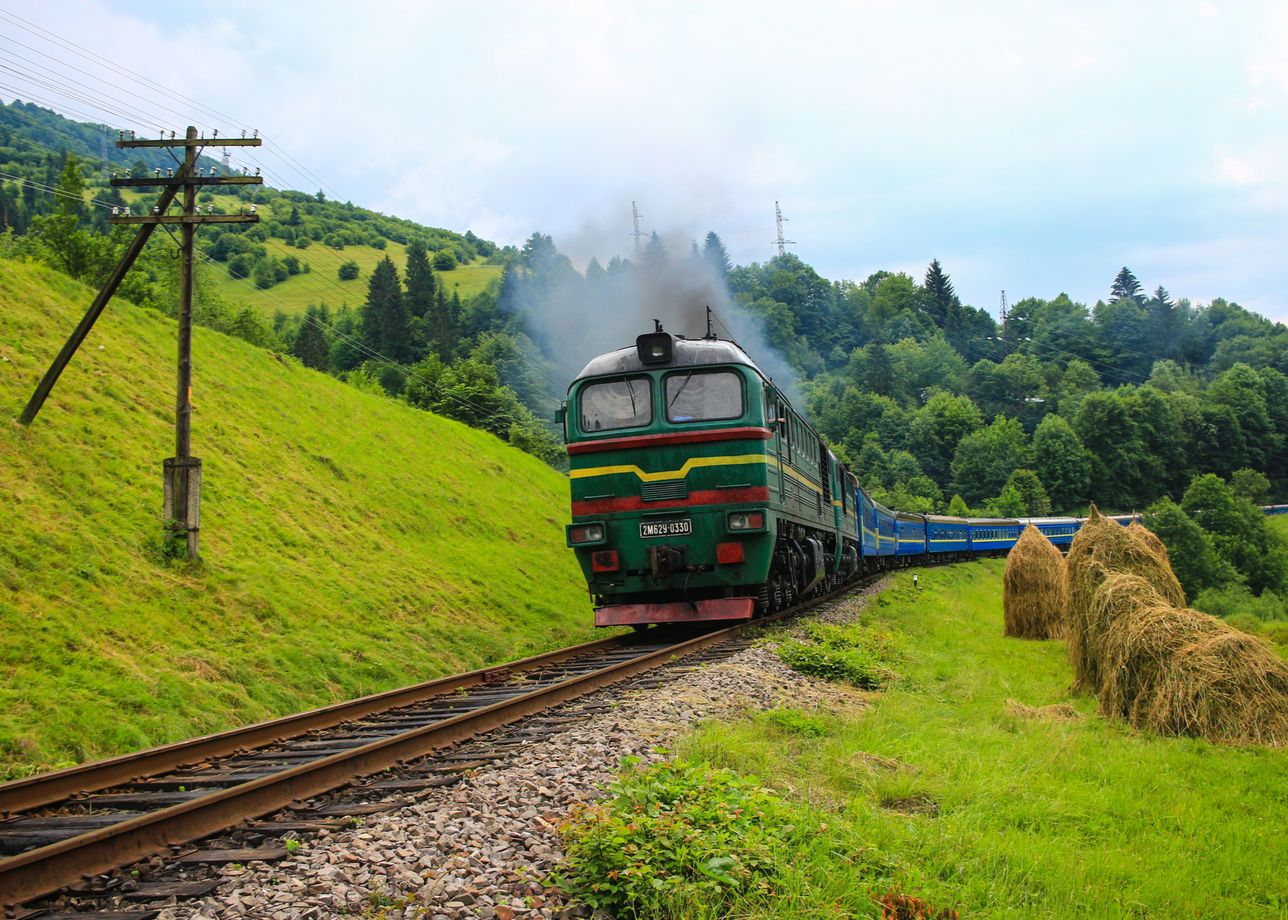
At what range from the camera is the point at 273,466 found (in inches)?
696

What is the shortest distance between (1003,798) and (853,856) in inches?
77.6

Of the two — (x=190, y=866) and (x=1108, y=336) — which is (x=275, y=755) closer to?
(x=190, y=866)

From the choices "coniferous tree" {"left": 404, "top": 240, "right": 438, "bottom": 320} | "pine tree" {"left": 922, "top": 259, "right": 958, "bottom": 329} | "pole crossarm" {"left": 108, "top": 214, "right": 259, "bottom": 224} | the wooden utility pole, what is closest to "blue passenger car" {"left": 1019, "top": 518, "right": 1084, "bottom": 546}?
"pole crossarm" {"left": 108, "top": 214, "right": 259, "bottom": 224}

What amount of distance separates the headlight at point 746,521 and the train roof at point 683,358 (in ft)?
6.63

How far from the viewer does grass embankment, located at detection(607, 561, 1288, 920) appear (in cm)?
391

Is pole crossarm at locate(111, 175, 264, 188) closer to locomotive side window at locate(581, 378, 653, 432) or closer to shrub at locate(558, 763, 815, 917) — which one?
locomotive side window at locate(581, 378, 653, 432)

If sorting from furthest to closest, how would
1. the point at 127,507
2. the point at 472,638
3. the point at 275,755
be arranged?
the point at 472,638, the point at 127,507, the point at 275,755

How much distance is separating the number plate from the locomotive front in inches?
0.5

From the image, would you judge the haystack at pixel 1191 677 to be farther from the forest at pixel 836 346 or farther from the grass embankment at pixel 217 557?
the forest at pixel 836 346

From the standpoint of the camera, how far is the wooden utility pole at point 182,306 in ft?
40.3

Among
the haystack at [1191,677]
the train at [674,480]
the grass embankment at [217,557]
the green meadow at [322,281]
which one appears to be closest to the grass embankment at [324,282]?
the green meadow at [322,281]

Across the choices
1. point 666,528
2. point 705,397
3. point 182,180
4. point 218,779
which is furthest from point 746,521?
point 182,180

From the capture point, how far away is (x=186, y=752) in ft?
19.1

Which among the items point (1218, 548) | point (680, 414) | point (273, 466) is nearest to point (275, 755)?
point (680, 414)
